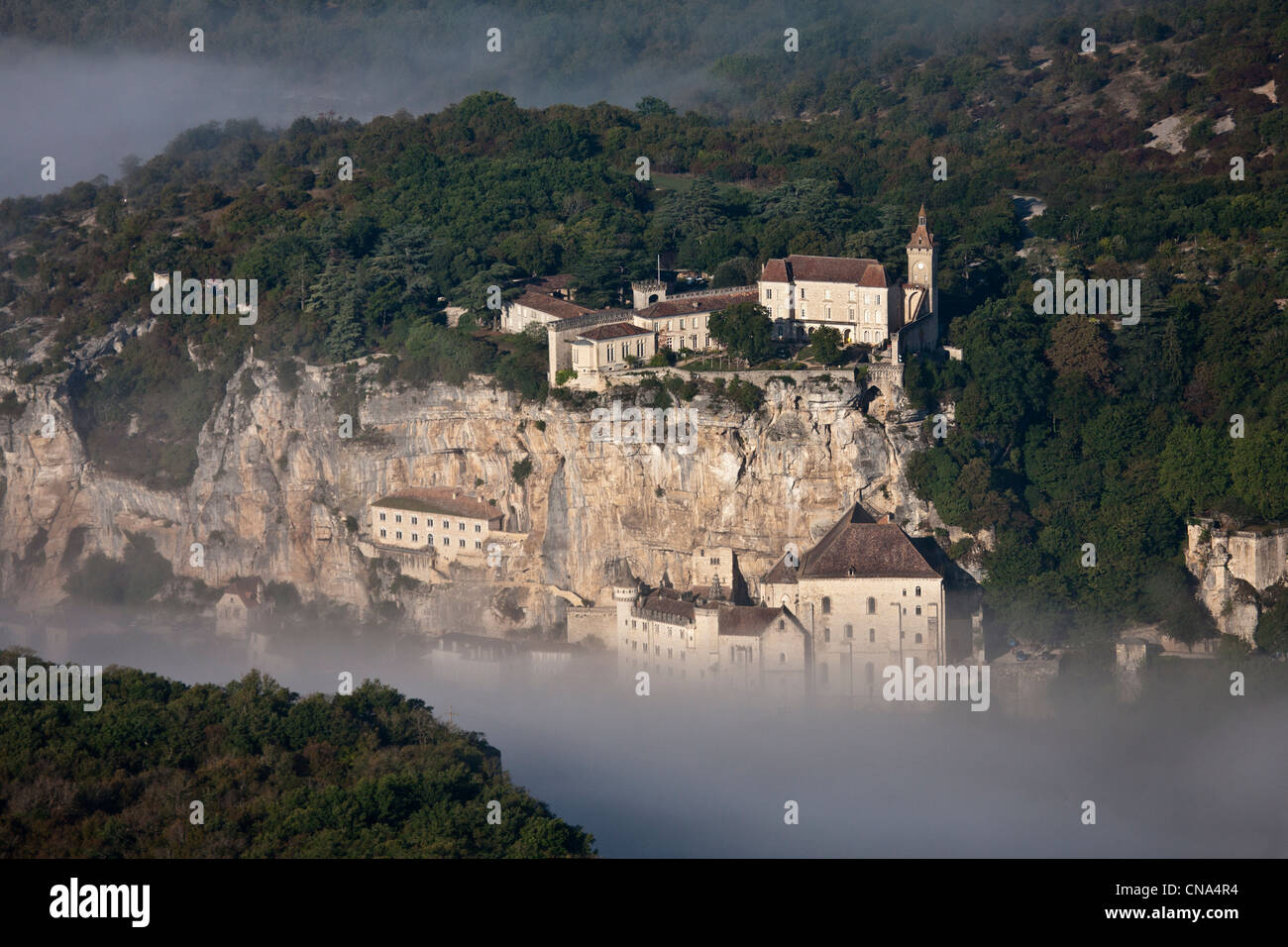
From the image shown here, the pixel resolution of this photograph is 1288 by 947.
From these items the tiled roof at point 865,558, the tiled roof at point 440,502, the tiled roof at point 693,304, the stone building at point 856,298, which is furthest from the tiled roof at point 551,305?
the tiled roof at point 865,558

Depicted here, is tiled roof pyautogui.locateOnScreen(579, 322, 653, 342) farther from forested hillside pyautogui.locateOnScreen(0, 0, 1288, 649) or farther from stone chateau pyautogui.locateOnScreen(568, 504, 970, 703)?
stone chateau pyautogui.locateOnScreen(568, 504, 970, 703)

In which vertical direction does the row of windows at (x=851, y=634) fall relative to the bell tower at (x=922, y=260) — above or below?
below

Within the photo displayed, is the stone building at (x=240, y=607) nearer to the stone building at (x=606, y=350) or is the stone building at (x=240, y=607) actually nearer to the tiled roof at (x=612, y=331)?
the stone building at (x=606, y=350)

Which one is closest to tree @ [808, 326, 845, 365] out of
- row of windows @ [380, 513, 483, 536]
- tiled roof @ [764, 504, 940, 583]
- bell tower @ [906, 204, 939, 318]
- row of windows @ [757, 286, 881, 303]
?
row of windows @ [757, 286, 881, 303]

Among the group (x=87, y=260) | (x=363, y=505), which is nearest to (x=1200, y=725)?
→ (x=363, y=505)

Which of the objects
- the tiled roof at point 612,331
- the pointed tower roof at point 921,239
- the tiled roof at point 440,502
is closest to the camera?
the tiled roof at point 612,331

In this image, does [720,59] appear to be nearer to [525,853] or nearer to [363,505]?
[363,505]
